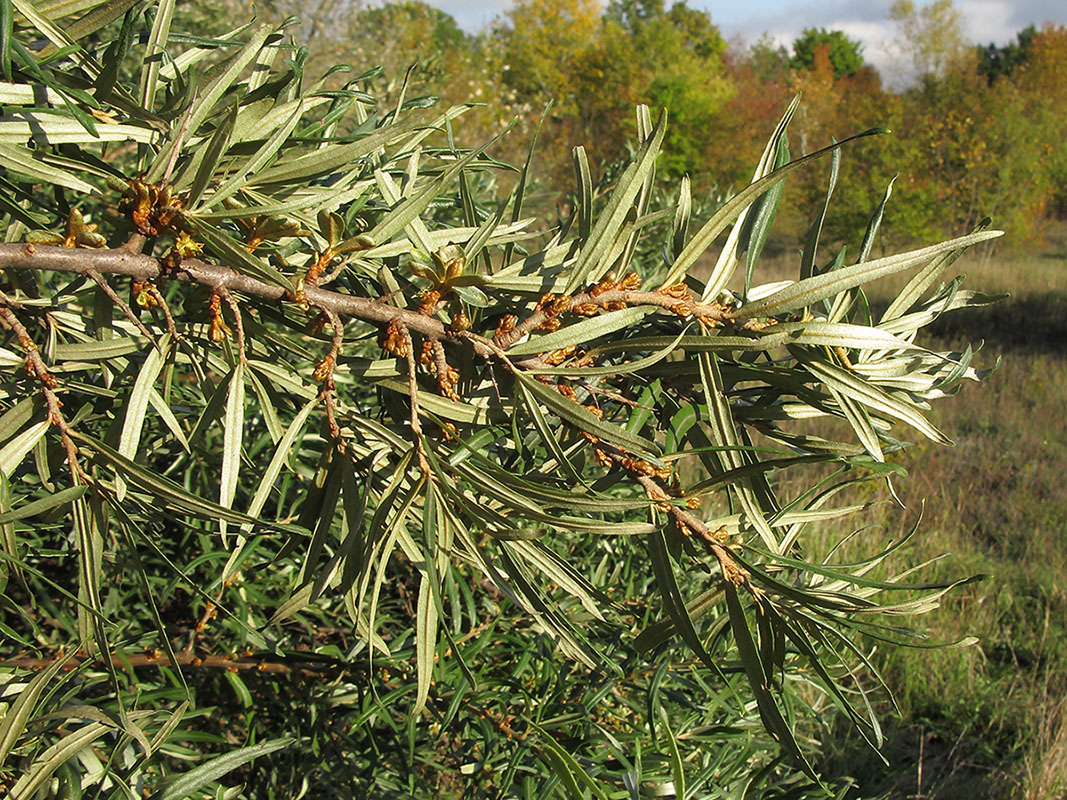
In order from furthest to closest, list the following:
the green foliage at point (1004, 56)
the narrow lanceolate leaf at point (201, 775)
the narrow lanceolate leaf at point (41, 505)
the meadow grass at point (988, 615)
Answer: the green foliage at point (1004, 56) < the meadow grass at point (988, 615) < the narrow lanceolate leaf at point (201, 775) < the narrow lanceolate leaf at point (41, 505)

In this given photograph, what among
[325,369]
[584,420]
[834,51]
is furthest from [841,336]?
[834,51]

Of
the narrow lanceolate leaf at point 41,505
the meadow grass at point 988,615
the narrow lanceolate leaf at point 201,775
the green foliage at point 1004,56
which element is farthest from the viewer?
the green foliage at point 1004,56

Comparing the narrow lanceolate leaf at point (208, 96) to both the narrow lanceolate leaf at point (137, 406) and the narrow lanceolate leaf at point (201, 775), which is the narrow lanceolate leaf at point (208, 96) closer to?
the narrow lanceolate leaf at point (137, 406)

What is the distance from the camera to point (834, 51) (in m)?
24.5

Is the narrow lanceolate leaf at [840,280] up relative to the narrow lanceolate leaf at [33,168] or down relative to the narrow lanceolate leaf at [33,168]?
down

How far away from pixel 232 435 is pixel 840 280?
29cm

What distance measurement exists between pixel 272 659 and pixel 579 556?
36cm

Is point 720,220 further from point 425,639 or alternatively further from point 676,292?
point 425,639

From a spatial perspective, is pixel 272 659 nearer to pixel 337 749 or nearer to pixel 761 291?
pixel 337 749

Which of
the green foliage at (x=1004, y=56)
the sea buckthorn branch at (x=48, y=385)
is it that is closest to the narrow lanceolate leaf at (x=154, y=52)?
the sea buckthorn branch at (x=48, y=385)

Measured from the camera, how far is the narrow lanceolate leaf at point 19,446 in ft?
1.09

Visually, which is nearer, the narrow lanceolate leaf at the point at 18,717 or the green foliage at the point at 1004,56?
the narrow lanceolate leaf at the point at 18,717

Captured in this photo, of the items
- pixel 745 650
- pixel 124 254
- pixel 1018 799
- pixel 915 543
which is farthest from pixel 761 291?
pixel 915 543

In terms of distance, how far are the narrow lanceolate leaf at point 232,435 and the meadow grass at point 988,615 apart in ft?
1.55
